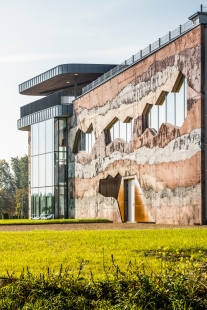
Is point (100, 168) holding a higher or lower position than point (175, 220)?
higher

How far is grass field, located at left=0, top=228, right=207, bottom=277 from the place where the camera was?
1141 cm

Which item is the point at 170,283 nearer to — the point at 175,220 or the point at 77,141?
the point at 175,220

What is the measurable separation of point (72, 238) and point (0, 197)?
113160mm

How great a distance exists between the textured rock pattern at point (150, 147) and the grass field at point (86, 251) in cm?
1228

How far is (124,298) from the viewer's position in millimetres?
7691

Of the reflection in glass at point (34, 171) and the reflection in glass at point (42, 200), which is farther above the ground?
the reflection in glass at point (34, 171)

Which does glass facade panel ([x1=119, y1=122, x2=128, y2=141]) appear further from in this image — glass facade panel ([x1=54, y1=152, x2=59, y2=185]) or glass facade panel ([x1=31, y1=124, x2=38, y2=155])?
glass facade panel ([x1=31, y1=124, x2=38, y2=155])

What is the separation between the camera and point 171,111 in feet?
106

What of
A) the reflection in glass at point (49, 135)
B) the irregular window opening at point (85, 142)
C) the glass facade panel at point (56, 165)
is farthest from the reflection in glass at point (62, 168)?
the irregular window opening at point (85, 142)

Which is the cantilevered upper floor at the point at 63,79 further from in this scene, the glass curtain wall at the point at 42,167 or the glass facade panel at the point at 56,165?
the glass facade panel at the point at 56,165

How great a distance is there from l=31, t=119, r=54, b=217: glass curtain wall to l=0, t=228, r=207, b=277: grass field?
35176 mm

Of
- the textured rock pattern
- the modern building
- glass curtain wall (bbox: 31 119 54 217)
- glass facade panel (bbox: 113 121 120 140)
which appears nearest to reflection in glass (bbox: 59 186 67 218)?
the modern building

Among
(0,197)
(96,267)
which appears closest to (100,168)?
(96,267)

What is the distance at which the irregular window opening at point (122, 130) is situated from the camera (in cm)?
3841
